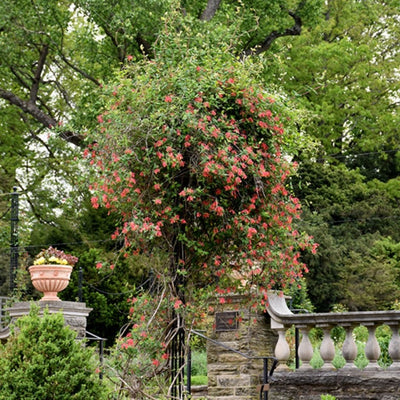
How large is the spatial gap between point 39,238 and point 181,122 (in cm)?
1569

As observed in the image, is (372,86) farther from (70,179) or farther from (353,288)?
(70,179)

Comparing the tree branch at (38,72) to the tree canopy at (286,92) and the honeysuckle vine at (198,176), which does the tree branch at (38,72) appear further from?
the honeysuckle vine at (198,176)

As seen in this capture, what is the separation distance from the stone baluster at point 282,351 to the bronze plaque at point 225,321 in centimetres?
53

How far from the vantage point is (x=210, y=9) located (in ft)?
60.1

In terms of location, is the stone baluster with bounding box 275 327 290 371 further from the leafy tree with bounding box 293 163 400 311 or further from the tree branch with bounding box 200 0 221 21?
the tree branch with bounding box 200 0 221 21

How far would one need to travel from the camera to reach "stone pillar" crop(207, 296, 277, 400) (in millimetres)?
8297

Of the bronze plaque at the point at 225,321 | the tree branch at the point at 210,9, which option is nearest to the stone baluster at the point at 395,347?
the bronze plaque at the point at 225,321

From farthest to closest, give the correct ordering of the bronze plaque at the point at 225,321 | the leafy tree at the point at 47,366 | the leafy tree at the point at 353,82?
the leafy tree at the point at 353,82, the bronze plaque at the point at 225,321, the leafy tree at the point at 47,366

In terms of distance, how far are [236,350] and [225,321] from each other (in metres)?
0.37

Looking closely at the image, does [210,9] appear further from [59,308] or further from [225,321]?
[225,321]

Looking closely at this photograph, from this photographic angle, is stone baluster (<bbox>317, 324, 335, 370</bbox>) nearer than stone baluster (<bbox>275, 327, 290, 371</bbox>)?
Yes

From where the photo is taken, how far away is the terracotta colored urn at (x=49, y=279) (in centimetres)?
930

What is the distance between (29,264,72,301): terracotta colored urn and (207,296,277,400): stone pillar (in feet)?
6.99

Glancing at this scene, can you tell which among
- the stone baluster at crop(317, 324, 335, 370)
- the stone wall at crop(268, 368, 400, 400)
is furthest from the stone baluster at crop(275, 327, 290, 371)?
the stone baluster at crop(317, 324, 335, 370)
